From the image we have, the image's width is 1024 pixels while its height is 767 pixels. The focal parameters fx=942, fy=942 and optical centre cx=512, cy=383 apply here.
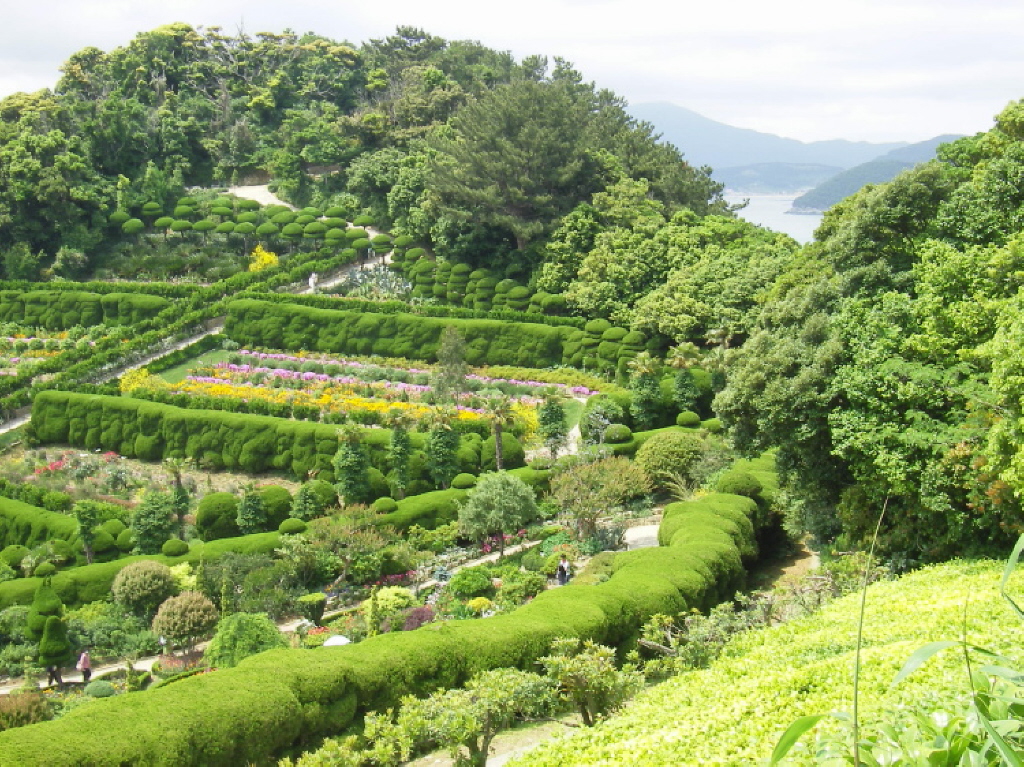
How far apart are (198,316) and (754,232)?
25.7 m

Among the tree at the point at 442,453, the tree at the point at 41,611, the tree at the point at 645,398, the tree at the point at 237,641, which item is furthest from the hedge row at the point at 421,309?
the tree at the point at 237,641

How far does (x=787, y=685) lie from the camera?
28.7 ft

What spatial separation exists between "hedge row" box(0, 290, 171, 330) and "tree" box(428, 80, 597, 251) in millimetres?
15392

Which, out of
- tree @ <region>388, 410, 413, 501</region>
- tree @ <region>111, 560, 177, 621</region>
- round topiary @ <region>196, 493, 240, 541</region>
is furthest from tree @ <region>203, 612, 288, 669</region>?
tree @ <region>388, 410, 413, 501</region>

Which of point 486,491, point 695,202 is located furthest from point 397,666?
point 695,202

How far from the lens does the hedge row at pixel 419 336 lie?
3895cm

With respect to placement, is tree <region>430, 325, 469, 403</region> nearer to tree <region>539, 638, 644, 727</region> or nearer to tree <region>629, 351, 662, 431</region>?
tree <region>629, 351, 662, 431</region>

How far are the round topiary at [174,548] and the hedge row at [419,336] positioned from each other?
1839 cm

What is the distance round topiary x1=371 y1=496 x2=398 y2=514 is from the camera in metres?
25.4

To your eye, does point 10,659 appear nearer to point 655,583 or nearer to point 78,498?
point 78,498

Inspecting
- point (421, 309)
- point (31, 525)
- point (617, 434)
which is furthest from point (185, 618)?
point (421, 309)

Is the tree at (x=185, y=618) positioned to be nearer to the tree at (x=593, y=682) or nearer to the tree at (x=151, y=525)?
the tree at (x=151, y=525)

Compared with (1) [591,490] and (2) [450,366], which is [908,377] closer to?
(1) [591,490]

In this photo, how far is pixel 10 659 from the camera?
20703mm
